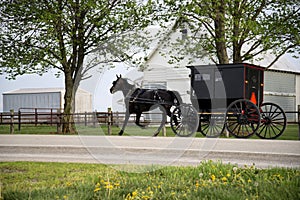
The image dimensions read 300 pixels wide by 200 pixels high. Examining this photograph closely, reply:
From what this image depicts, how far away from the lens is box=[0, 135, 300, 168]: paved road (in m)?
8.82

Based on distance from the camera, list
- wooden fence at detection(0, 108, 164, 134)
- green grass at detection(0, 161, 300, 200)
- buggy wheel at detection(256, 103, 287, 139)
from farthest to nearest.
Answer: wooden fence at detection(0, 108, 164, 134)
buggy wheel at detection(256, 103, 287, 139)
green grass at detection(0, 161, 300, 200)

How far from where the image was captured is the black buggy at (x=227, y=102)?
43.6 ft

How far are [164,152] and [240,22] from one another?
834 cm

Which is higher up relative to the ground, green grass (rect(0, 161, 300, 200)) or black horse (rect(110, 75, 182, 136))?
black horse (rect(110, 75, 182, 136))

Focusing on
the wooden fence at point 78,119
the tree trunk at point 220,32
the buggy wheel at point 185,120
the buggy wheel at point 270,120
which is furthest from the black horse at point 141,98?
the buggy wheel at point 270,120

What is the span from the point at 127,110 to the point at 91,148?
3.94 m

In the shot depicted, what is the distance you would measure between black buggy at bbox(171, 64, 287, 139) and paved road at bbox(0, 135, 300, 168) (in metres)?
2.24

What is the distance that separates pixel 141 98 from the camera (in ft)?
48.1

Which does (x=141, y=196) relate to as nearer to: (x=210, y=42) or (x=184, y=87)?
(x=210, y=42)

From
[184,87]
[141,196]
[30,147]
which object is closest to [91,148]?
[30,147]

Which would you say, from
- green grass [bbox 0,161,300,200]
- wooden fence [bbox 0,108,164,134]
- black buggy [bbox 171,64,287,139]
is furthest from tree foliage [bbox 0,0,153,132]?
green grass [bbox 0,161,300,200]

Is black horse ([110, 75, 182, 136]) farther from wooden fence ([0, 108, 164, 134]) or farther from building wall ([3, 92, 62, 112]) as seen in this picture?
building wall ([3, 92, 62, 112])

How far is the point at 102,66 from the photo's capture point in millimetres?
17281

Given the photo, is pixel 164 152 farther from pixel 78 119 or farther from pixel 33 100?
pixel 33 100
